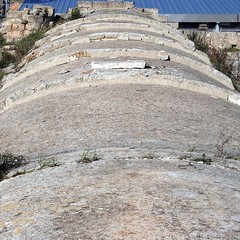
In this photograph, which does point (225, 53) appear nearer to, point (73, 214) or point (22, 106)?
point (22, 106)

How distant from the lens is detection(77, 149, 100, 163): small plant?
158 inches

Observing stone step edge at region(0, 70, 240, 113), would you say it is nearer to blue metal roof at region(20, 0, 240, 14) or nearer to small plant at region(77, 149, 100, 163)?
small plant at region(77, 149, 100, 163)

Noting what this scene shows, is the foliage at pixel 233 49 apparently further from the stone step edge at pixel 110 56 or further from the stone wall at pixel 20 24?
the stone step edge at pixel 110 56

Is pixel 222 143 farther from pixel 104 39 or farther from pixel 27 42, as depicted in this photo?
pixel 27 42

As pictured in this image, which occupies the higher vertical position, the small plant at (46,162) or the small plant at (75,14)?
the small plant at (75,14)

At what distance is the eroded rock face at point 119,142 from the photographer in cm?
297

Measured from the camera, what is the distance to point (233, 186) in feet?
11.7

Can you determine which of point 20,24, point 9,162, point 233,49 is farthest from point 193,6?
point 9,162

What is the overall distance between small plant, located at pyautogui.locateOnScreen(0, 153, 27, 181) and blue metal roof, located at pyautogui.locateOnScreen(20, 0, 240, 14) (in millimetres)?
12450

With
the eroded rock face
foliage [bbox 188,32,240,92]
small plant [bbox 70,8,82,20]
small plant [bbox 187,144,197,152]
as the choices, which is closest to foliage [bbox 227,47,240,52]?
foliage [bbox 188,32,240,92]

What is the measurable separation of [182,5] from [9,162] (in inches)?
588

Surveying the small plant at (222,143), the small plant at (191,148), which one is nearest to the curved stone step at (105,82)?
the small plant at (222,143)

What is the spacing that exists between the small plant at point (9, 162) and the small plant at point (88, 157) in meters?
0.53

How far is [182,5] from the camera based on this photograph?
18.4m
